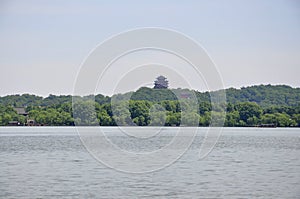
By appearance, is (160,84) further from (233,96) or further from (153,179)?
(153,179)

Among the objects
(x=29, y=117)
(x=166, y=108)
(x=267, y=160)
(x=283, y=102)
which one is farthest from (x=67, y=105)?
(x=267, y=160)

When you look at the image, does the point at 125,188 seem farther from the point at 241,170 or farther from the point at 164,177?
the point at 241,170

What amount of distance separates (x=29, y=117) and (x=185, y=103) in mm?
30665

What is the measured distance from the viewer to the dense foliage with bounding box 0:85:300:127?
101438 mm

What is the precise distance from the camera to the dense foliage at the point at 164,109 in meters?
101

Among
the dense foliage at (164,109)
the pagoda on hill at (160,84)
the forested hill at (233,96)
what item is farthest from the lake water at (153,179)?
the pagoda on hill at (160,84)

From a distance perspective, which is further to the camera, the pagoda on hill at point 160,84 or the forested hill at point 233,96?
the pagoda on hill at point 160,84

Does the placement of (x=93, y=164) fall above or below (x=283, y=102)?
below

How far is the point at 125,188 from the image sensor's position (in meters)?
25.6

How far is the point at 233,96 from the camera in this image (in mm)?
120375

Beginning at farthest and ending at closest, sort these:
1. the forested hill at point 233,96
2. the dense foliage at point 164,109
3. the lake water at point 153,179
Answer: the forested hill at point 233,96
the dense foliage at point 164,109
the lake water at point 153,179

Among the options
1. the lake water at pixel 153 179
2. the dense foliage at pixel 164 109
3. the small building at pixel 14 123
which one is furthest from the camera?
the small building at pixel 14 123

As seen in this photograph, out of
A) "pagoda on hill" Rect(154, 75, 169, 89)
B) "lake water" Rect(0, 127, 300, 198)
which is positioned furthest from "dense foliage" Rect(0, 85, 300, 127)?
"lake water" Rect(0, 127, 300, 198)

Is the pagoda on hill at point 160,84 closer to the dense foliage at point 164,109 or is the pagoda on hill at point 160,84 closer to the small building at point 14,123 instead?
the dense foliage at point 164,109
